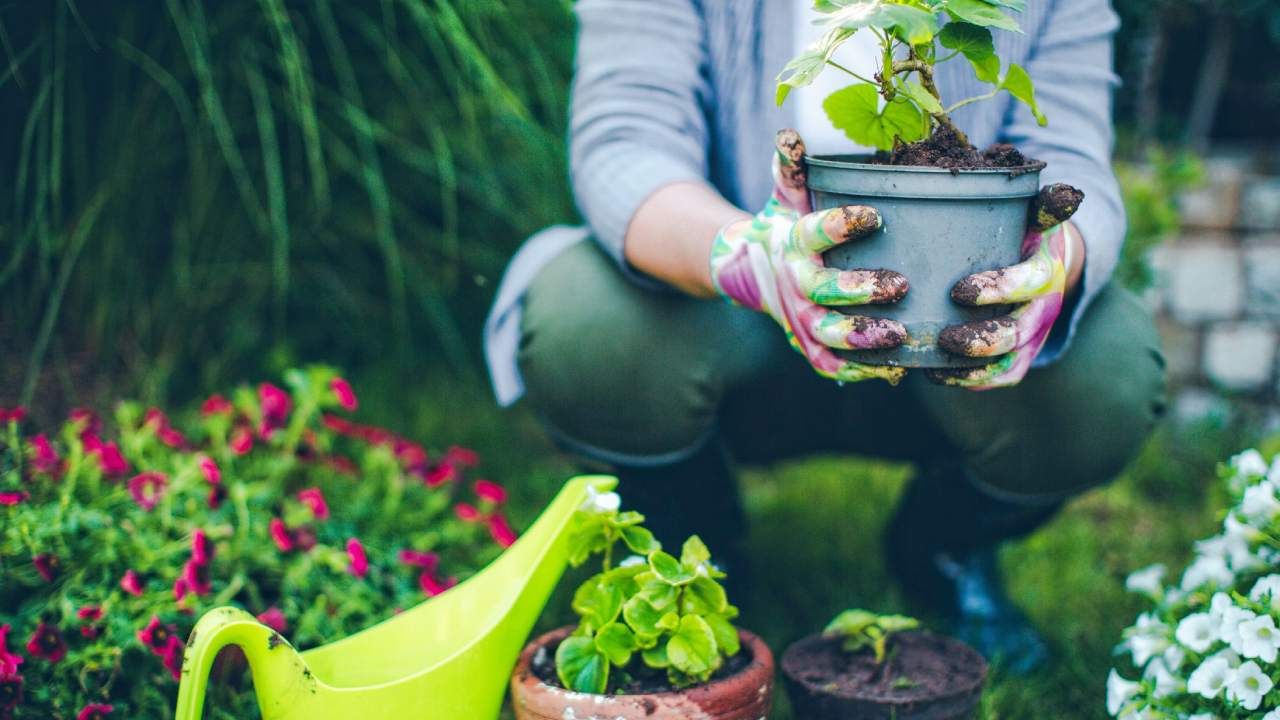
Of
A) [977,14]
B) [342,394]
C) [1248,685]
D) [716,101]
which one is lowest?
[342,394]

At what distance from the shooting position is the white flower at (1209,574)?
1068mm

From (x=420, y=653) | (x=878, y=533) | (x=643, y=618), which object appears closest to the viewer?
(x=643, y=618)

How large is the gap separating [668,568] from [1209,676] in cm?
50

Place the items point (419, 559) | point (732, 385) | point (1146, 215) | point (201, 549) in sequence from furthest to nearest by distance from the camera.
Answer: point (1146, 215) → point (419, 559) → point (732, 385) → point (201, 549)

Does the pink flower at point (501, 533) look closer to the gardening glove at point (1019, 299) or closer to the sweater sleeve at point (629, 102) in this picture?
the sweater sleeve at point (629, 102)

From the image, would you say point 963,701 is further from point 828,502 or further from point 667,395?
point 828,502

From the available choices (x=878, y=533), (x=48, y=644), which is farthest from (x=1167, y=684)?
(x=48, y=644)

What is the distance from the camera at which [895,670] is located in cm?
103

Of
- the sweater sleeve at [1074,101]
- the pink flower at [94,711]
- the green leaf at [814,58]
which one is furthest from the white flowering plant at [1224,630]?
the pink flower at [94,711]

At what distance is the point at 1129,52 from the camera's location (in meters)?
2.50

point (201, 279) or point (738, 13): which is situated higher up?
point (738, 13)

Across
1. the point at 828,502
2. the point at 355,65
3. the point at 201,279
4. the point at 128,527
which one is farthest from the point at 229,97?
the point at 828,502

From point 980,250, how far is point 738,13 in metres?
0.53

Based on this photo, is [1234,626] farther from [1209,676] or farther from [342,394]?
[342,394]
